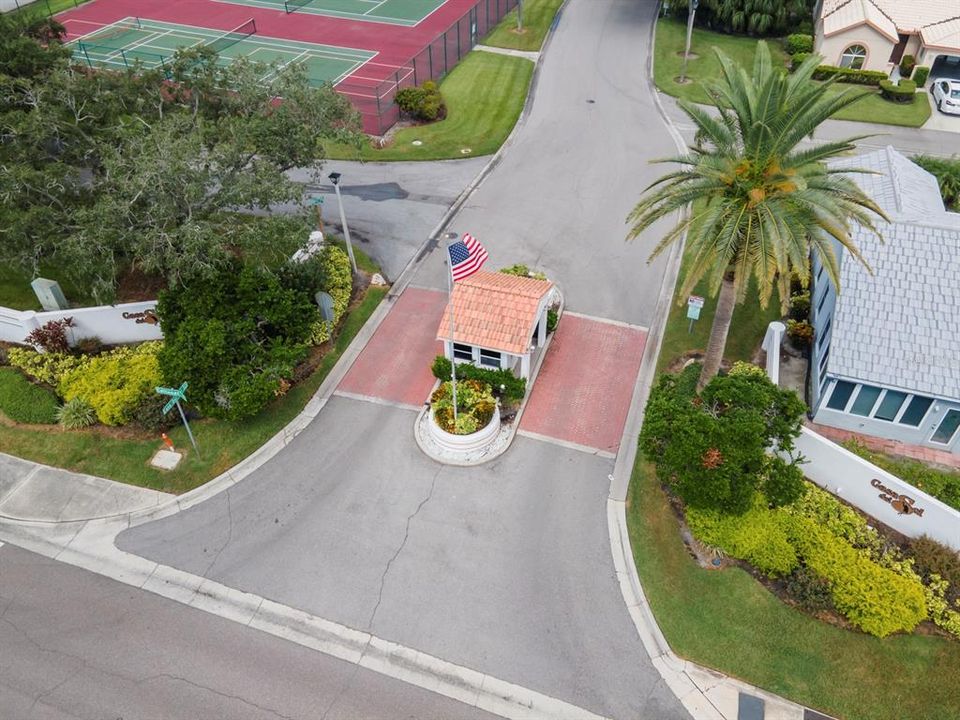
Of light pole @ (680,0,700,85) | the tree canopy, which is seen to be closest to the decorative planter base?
the tree canopy

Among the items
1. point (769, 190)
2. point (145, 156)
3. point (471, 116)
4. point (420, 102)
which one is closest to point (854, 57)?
point (471, 116)

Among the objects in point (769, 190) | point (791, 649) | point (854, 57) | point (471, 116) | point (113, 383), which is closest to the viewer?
point (791, 649)

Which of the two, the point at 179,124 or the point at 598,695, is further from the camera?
the point at 179,124

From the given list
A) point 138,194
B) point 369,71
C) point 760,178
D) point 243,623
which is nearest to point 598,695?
point 243,623

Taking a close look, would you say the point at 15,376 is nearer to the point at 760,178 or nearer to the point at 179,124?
the point at 179,124

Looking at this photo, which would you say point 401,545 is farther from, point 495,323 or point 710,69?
point 710,69

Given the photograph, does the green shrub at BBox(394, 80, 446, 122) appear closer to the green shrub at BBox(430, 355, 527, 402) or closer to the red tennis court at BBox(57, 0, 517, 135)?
the red tennis court at BBox(57, 0, 517, 135)

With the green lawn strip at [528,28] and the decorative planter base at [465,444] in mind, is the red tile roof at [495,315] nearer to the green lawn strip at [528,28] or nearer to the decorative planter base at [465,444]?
the decorative planter base at [465,444]

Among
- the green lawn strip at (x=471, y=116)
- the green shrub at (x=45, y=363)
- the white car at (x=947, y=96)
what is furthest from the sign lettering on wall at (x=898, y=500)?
the white car at (x=947, y=96)
